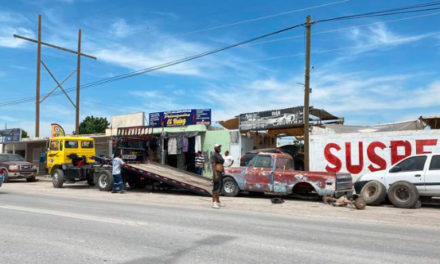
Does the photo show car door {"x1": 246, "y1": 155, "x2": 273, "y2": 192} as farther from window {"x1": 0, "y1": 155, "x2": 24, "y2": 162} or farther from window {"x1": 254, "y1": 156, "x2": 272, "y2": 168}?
window {"x1": 0, "y1": 155, "x2": 24, "y2": 162}

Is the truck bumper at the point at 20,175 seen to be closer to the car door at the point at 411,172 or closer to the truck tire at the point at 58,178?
the truck tire at the point at 58,178

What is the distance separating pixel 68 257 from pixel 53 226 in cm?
265

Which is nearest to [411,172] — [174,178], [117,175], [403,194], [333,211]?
[403,194]

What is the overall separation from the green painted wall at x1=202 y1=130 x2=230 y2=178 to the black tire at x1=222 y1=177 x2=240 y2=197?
6627mm

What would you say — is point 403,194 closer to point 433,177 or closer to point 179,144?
point 433,177

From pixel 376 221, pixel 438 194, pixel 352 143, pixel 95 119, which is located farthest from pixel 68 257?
pixel 95 119

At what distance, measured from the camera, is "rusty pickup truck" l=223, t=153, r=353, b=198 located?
12.7 meters

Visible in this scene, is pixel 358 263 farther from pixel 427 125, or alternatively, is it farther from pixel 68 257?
pixel 427 125

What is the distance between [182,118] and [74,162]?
22.6 ft

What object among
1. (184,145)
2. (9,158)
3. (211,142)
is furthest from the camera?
(9,158)

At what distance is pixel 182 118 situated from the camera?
23031mm

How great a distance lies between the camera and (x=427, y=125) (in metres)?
18.4

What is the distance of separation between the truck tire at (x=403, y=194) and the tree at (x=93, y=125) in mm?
47839

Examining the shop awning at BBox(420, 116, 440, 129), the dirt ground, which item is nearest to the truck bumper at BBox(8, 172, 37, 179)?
the dirt ground
